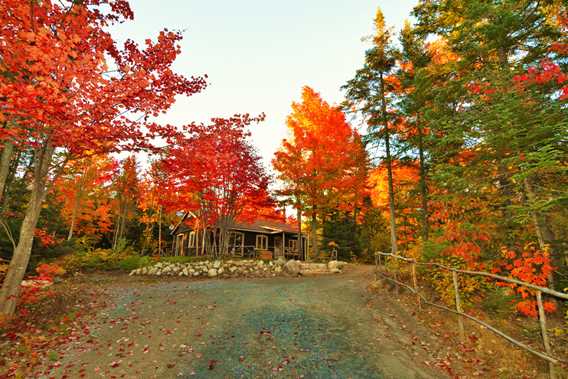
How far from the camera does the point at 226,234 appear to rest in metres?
16.2

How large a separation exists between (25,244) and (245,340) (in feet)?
18.3

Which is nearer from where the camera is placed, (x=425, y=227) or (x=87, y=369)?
(x=87, y=369)

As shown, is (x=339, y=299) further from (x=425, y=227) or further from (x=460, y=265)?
(x=425, y=227)

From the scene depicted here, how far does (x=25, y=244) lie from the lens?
649cm

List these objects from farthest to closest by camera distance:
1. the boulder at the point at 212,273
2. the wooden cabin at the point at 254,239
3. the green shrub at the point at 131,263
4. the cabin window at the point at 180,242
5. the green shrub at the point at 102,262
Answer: the cabin window at the point at 180,242 → the wooden cabin at the point at 254,239 → the green shrub at the point at 131,263 → the green shrub at the point at 102,262 → the boulder at the point at 212,273

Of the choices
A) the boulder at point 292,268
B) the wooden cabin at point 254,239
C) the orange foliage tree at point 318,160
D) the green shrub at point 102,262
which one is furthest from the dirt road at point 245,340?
the wooden cabin at point 254,239

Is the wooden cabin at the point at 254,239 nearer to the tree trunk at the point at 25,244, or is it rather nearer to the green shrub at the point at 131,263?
the green shrub at the point at 131,263

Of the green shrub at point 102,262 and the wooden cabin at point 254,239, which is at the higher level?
the wooden cabin at point 254,239

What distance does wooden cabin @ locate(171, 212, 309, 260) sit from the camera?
90.3 ft

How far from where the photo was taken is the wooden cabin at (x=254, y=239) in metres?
27.5

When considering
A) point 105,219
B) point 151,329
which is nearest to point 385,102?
point 151,329

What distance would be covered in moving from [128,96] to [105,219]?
81.3ft

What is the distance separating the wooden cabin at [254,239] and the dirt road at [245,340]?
1697cm

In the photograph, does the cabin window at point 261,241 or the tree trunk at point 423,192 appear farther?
the cabin window at point 261,241
